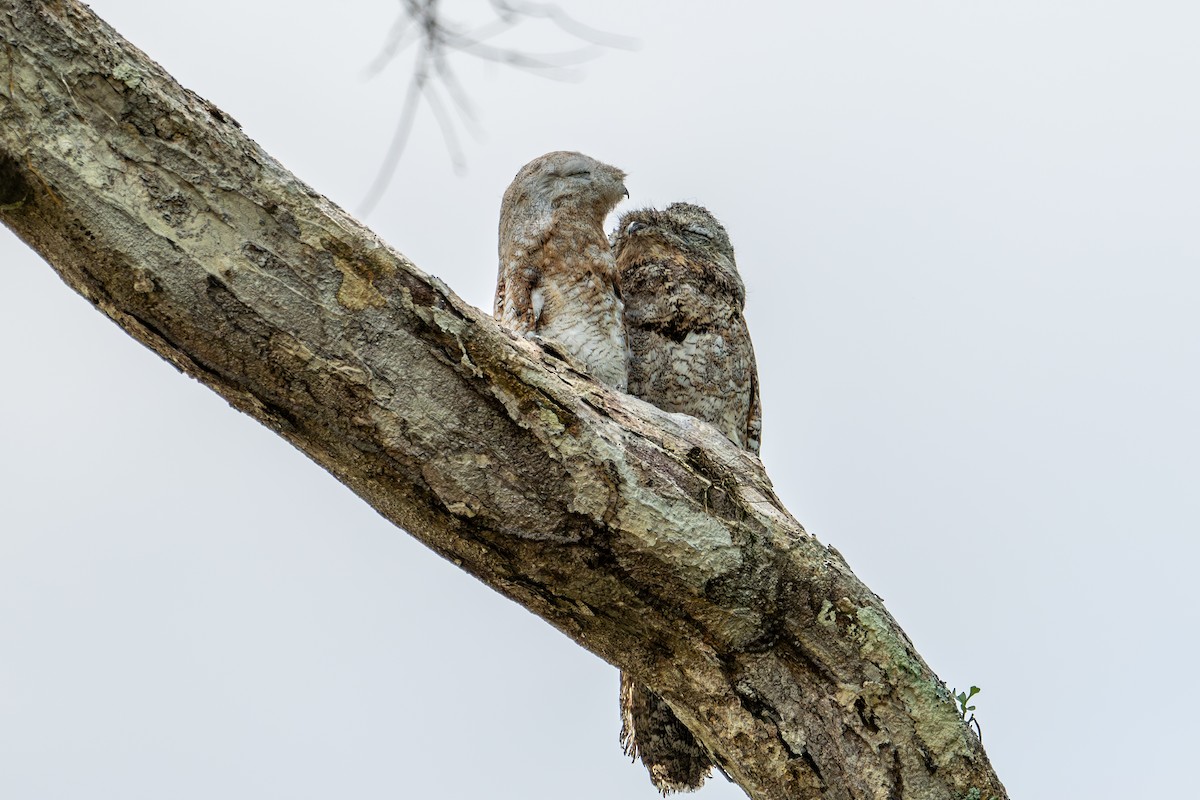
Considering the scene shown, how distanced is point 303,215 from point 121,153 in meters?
0.36

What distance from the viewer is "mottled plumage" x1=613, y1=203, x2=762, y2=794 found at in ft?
13.2

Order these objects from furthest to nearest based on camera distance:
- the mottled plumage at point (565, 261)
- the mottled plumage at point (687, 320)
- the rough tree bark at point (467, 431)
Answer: the mottled plumage at point (687, 320), the mottled plumage at point (565, 261), the rough tree bark at point (467, 431)

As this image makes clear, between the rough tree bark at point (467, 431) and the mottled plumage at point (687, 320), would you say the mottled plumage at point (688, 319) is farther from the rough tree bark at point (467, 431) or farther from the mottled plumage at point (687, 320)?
the rough tree bark at point (467, 431)

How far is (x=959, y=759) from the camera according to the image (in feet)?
9.28

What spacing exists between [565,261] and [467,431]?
4.66ft

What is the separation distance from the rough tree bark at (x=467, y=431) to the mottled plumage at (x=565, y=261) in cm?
69

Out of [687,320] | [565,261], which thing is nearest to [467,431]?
[565,261]

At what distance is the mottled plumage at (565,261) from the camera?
3.70 meters

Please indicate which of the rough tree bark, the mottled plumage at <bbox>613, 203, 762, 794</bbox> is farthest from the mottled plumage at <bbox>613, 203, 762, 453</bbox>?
the rough tree bark

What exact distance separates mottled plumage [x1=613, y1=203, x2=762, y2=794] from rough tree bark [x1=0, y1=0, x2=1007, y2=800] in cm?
88

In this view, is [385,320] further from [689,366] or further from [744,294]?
[744,294]

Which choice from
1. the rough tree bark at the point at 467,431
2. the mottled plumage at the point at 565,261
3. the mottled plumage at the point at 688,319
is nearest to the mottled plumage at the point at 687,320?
the mottled plumage at the point at 688,319

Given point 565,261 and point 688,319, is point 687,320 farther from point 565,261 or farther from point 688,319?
point 565,261

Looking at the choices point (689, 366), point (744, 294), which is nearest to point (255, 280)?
point (689, 366)
